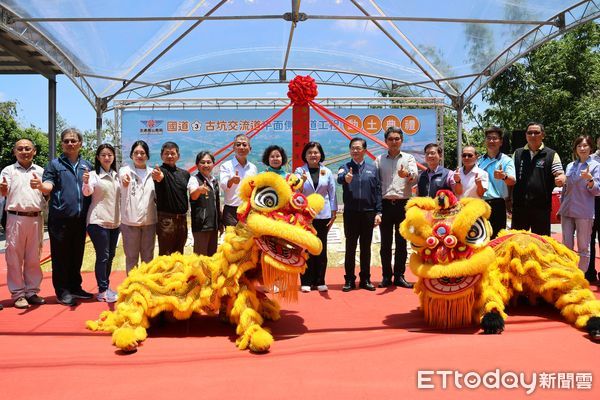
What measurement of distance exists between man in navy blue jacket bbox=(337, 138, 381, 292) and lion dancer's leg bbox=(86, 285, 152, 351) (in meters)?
2.01

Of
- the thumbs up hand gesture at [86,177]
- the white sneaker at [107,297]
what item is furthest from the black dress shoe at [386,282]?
the thumbs up hand gesture at [86,177]

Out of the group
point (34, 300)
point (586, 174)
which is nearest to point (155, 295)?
point (34, 300)

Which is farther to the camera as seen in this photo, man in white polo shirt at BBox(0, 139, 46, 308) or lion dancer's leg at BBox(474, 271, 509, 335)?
man in white polo shirt at BBox(0, 139, 46, 308)

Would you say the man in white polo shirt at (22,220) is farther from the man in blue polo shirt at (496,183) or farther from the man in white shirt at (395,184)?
the man in blue polo shirt at (496,183)

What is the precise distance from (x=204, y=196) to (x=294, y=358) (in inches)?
68.7

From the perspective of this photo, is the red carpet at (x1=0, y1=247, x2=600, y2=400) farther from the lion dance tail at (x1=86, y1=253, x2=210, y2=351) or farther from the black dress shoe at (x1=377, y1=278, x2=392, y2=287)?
the black dress shoe at (x1=377, y1=278, x2=392, y2=287)

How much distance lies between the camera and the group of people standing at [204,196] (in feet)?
12.6

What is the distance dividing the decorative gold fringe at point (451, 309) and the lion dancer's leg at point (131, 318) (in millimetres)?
1895

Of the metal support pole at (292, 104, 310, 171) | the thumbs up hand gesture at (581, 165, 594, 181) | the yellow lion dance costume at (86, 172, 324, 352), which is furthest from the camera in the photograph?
the metal support pole at (292, 104, 310, 171)

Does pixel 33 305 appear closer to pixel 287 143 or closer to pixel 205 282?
pixel 205 282

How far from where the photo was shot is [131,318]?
9.52 ft

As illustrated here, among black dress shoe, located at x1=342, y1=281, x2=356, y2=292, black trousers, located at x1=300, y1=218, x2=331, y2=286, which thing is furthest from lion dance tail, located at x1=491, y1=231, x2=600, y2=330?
black trousers, located at x1=300, y1=218, x2=331, y2=286

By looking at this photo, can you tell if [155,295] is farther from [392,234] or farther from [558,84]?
[558,84]

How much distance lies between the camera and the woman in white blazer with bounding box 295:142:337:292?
4219 millimetres
